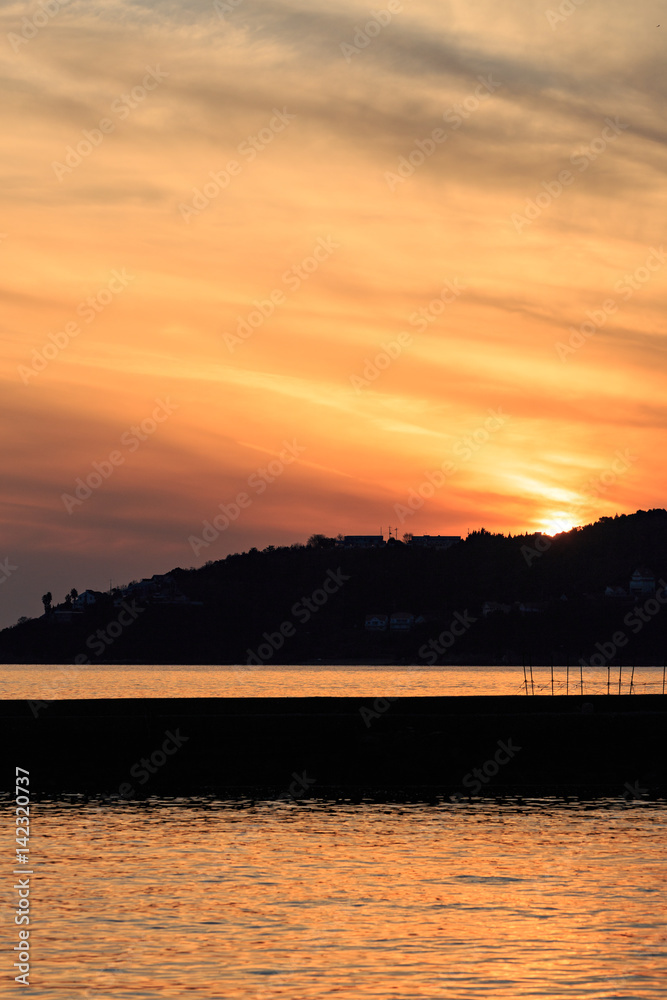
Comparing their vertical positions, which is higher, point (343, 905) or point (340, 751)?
point (340, 751)

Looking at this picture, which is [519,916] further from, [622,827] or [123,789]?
[123,789]

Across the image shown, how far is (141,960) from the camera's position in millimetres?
21891

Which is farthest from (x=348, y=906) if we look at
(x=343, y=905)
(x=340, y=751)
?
(x=340, y=751)

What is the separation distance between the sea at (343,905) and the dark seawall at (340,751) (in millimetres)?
9914

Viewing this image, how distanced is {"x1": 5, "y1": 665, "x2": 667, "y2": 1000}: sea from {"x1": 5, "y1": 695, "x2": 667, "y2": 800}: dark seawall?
991cm

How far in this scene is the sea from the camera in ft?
67.7

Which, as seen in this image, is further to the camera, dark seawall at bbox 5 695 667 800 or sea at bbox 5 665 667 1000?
Answer: dark seawall at bbox 5 695 667 800

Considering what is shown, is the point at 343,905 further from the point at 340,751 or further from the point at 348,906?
the point at 340,751

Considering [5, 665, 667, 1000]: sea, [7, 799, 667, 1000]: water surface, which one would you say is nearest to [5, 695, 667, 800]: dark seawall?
[5, 665, 667, 1000]: sea

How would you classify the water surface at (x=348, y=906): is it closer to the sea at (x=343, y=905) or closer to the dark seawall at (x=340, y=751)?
the sea at (x=343, y=905)

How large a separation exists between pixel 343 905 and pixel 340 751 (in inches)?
1075

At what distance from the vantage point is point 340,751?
5416 cm

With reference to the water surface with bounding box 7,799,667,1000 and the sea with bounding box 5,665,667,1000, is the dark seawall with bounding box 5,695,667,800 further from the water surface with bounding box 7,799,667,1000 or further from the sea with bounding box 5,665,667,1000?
the water surface with bounding box 7,799,667,1000

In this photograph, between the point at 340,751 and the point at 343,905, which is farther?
the point at 340,751
